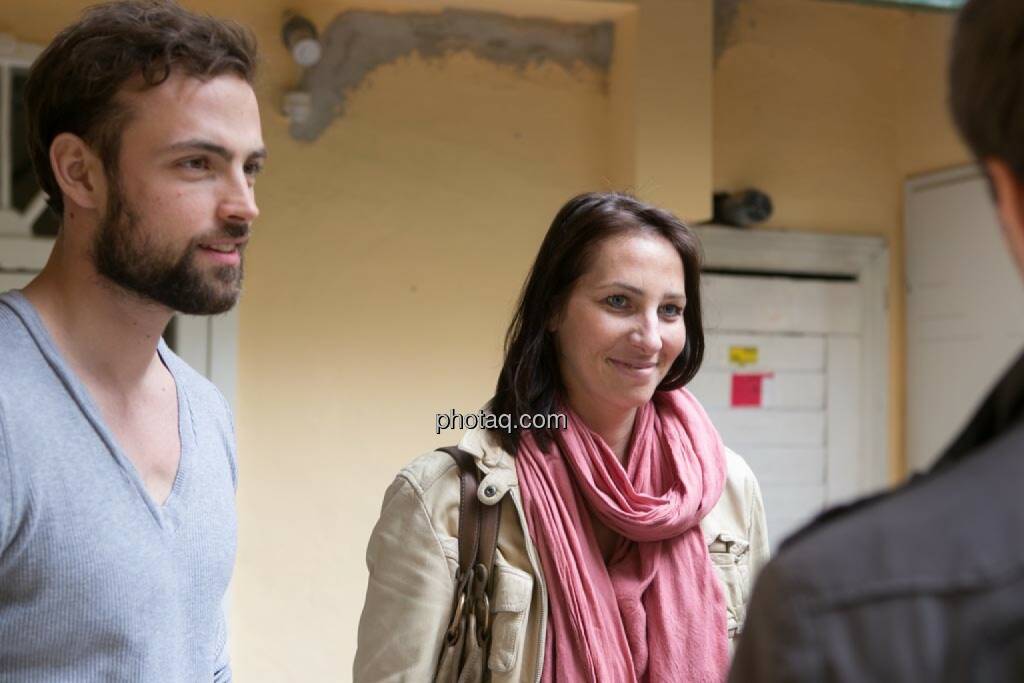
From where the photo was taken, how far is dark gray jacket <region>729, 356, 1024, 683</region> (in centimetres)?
74

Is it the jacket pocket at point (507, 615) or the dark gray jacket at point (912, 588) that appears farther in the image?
the jacket pocket at point (507, 615)

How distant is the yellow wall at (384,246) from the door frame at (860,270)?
0.57m

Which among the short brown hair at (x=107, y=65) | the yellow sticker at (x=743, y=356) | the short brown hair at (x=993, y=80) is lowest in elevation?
the short brown hair at (x=993, y=80)

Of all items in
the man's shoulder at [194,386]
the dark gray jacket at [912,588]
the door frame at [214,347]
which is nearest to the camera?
the dark gray jacket at [912,588]

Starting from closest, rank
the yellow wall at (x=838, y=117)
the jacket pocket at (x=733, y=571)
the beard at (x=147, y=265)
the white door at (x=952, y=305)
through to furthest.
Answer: the beard at (x=147, y=265) < the jacket pocket at (x=733, y=571) < the white door at (x=952, y=305) < the yellow wall at (x=838, y=117)

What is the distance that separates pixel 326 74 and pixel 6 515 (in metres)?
3.14

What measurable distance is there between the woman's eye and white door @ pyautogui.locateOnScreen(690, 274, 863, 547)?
265 centimetres

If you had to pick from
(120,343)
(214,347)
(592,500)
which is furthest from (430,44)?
(120,343)

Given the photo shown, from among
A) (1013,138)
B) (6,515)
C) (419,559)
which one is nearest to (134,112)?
(6,515)

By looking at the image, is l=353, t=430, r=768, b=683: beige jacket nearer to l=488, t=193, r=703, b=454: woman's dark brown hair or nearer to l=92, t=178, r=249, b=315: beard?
l=488, t=193, r=703, b=454: woman's dark brown hair

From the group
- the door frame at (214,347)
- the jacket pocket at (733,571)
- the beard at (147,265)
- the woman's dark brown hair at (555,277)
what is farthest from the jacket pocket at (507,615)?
the door frame at (214,347)

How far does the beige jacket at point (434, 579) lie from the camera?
227 cm

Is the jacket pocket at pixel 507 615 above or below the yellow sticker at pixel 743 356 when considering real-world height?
below

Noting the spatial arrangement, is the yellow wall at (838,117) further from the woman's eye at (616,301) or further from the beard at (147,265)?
the beard at (147,265)
